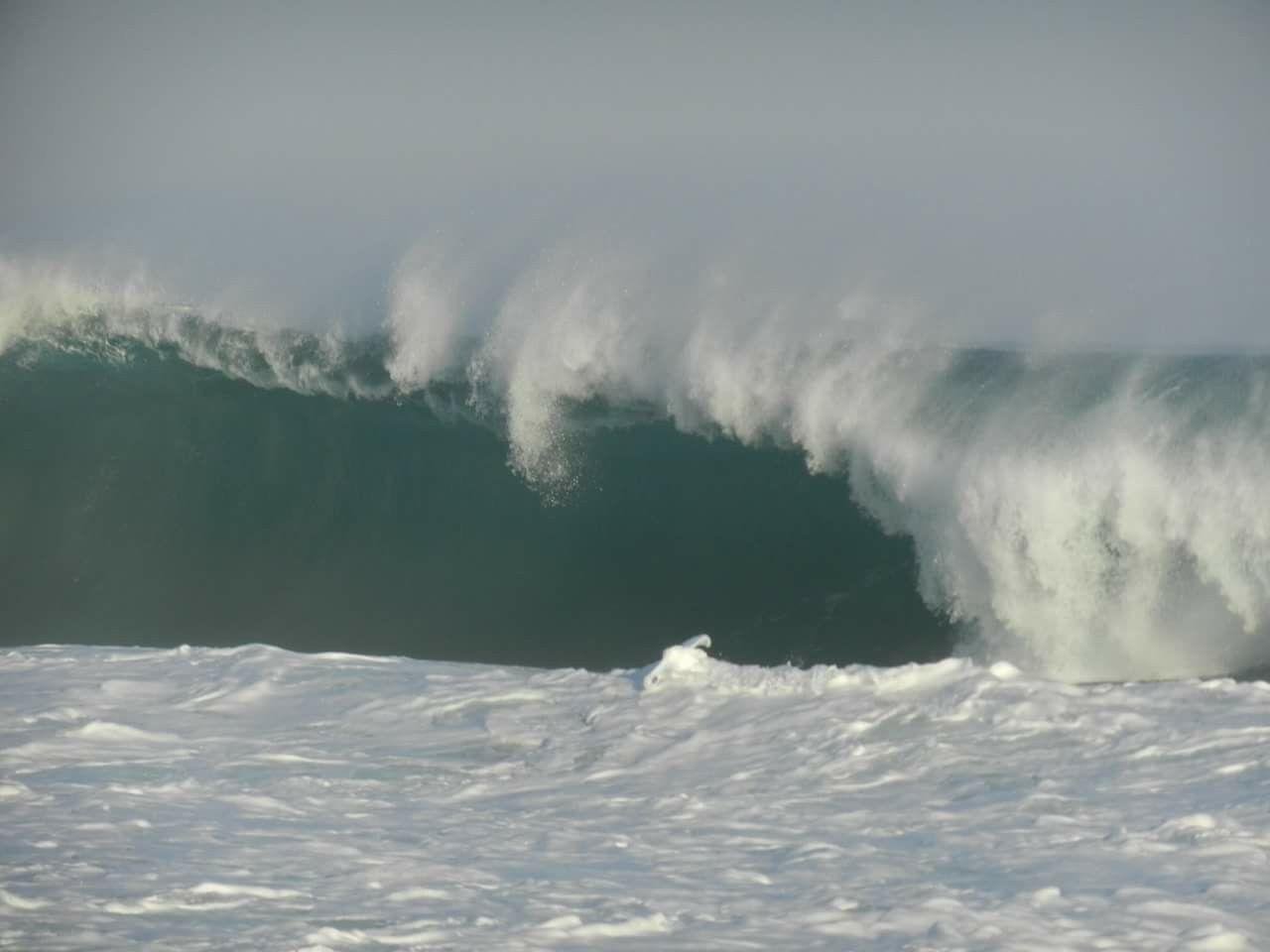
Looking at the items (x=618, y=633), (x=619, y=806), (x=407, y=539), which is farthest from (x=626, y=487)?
(x=619, y=806)

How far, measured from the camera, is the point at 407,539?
1079 cm

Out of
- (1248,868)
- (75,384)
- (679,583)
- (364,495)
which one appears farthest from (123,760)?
(75,384)

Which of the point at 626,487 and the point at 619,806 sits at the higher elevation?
the point at 626,487

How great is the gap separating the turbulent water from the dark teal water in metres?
0.02

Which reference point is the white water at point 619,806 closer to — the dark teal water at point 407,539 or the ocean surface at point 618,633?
the ocean surface at point 618,633

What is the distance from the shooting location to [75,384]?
1253 cm

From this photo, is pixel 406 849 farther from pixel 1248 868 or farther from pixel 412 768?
pixel 1248 868

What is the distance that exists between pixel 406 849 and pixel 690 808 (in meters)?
0.99

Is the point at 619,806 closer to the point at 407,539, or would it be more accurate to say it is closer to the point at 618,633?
the point at 618,633

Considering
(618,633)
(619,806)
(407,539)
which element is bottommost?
(619,806)

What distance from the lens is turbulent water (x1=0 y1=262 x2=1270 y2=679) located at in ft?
28.8

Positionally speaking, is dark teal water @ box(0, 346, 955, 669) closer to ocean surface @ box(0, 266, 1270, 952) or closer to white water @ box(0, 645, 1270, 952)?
ocean surface @ box(0, 266, 1270, 952)

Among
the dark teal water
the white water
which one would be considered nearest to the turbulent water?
the dark teal water

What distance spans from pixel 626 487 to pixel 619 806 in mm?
5366
